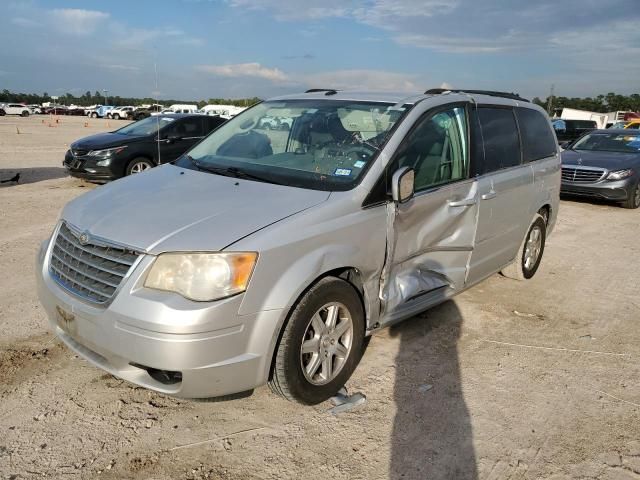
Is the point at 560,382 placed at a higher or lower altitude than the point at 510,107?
lower

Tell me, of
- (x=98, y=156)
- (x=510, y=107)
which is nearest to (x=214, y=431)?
(x=510, y=107)

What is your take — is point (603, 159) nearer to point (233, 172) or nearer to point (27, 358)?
point (233, 172)

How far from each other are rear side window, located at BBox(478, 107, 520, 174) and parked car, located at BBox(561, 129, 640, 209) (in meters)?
6.92

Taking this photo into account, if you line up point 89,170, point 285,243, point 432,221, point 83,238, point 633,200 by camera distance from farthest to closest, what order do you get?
point 633,200, point 89,170, point 432,221, point 83,238, point 285,243

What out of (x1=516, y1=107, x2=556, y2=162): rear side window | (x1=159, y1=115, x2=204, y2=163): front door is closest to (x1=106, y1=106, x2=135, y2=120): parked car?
(x1=159, y1=115, x2=204, y2=163): front door

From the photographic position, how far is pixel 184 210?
305cm

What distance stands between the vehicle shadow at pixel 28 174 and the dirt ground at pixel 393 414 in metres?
7.25

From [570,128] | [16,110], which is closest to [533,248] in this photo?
[570,128]

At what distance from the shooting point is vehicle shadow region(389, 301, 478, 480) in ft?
9.16

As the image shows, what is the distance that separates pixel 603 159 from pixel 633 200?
1.04 metres

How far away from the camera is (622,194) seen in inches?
424

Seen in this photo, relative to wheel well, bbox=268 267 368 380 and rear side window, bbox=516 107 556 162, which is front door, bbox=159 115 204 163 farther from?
wheel well, bbox=268 267 368 380

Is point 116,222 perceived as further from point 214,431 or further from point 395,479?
point 395,479

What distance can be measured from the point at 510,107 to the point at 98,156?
799 cm
